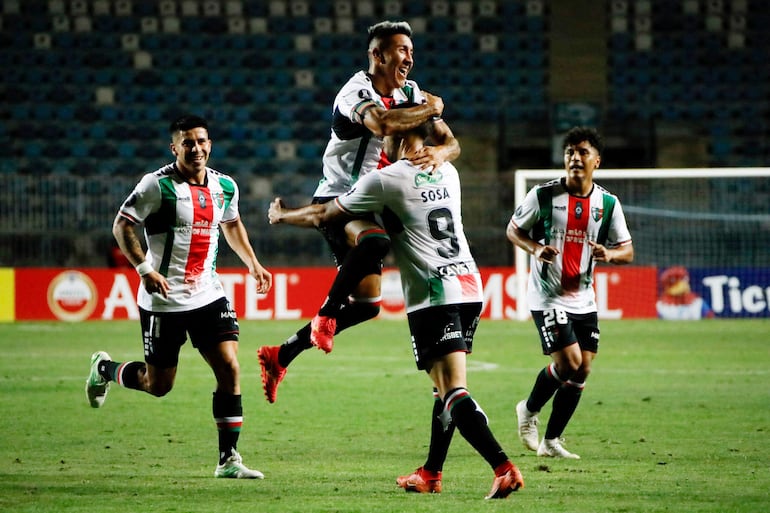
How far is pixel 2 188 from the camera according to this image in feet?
68.8

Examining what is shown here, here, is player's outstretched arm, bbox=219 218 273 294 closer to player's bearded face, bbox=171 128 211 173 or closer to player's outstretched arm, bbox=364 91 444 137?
player's bearded face, bbox=171 128 211 173

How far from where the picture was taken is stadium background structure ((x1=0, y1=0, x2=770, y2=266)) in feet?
84.0

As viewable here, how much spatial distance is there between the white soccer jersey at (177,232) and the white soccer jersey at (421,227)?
1.40 meters

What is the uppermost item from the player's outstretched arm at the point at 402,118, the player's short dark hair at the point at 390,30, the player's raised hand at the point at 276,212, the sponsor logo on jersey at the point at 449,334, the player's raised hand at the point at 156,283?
the player's short dark hair at the point at 390,30

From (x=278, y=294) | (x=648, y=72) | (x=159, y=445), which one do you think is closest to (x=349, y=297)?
(x=159, y=445)

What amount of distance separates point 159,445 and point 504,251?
13968 millimetres

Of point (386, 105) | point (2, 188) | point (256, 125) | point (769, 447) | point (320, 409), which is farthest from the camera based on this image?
point (256, 125)

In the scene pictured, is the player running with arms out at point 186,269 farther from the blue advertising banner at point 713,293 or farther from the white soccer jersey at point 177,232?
the blue advertising banner at point 713,293

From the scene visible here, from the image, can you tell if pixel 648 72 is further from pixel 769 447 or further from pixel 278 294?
pixel 769 447

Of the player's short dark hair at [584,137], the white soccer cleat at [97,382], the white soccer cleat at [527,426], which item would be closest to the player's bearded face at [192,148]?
the white soccer cleat at [97,382]

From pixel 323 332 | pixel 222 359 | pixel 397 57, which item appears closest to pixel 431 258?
pixel 323 332

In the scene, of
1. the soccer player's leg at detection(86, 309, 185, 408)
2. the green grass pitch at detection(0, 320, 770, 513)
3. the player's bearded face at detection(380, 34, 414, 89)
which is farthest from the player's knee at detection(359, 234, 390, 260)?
the soccer player's leg at detection(86, 309, 185, 408)

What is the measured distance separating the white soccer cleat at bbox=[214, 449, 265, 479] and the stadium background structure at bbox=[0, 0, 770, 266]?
1718 cm

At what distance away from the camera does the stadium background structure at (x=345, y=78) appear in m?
25.6
